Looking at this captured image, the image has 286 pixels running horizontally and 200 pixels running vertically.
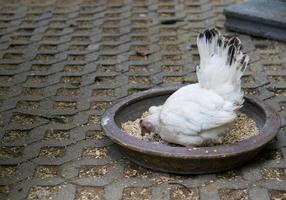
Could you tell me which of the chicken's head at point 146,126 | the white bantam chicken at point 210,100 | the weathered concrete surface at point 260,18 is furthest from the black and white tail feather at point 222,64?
the weathered concrete surface at point 260,18

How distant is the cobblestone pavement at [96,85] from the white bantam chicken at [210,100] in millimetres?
267

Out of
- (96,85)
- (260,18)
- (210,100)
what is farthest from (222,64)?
Result: (260,18)

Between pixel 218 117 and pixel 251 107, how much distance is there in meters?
0.69

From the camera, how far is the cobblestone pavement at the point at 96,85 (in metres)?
3.44

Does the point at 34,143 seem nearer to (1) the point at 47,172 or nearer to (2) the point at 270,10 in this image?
(1) the point at 47,172

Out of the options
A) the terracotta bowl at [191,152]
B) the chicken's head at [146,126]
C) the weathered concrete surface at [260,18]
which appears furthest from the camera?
the weathered concrete surface at [260,18]

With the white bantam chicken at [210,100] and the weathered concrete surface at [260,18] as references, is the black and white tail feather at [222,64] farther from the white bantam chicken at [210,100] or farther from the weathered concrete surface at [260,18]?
the weathered concrete surface at [260,18]

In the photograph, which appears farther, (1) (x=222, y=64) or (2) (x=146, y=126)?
(2) (x=146, y=126)

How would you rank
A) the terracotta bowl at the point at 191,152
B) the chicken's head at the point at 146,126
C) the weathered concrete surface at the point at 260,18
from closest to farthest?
the terracotta bowl at the point at 191,152, the chicken's head at the point at 146,126, the weathered concrete surface at the point at 260,18

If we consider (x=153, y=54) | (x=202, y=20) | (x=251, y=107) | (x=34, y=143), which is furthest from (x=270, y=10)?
(x=34, y=143)

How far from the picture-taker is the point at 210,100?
3471mm

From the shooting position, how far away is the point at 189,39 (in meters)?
5.88

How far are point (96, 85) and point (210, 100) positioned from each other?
1665 mm

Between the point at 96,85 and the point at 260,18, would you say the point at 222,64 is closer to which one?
the point at 96,85
